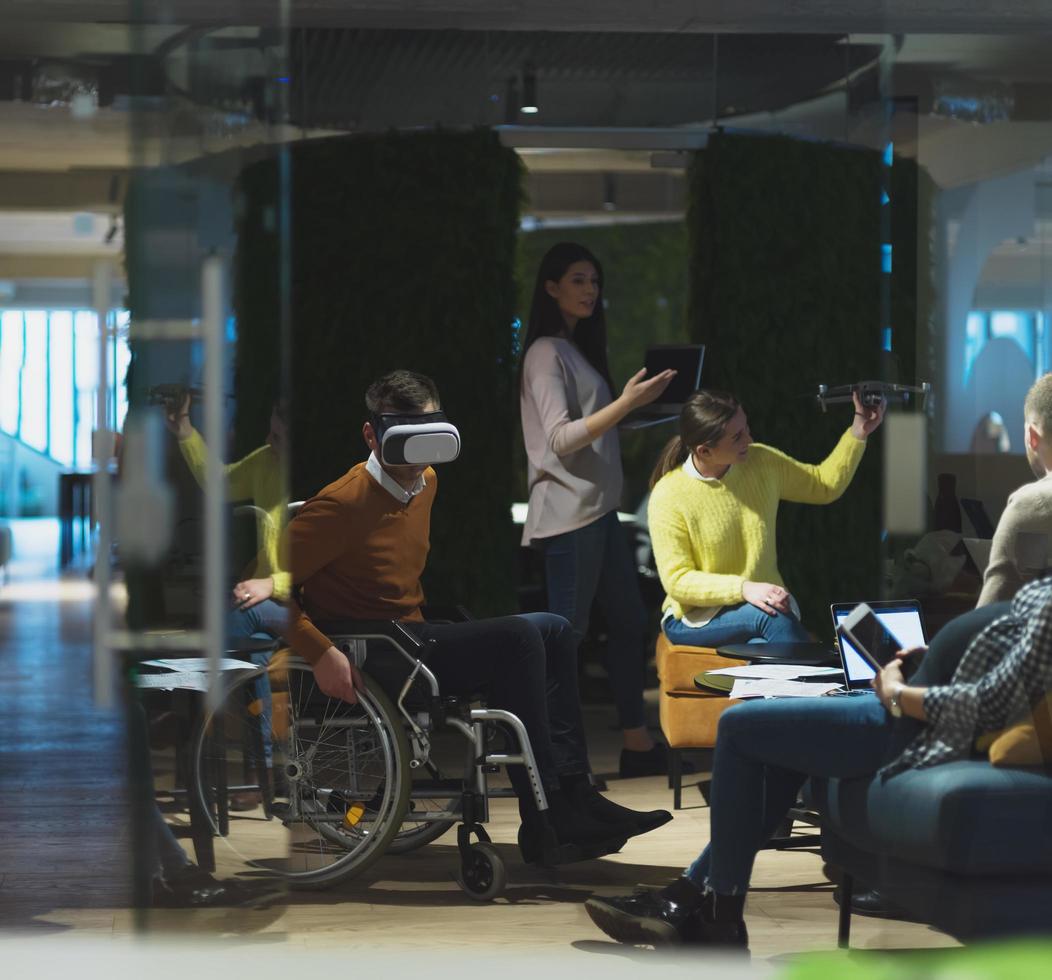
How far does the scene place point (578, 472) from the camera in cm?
484

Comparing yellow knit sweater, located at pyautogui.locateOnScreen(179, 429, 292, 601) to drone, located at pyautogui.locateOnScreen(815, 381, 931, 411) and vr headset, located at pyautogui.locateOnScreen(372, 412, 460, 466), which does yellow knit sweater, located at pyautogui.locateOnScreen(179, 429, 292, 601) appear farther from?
drone, located at pyautogui.locateOnScreen(815, 381, 931, 411)

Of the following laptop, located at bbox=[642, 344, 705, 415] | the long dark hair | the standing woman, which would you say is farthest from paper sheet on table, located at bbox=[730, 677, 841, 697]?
the long dark hair

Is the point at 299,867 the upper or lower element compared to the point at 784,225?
lower

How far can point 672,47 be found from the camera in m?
6.25

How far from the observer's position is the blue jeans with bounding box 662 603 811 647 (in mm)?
4207

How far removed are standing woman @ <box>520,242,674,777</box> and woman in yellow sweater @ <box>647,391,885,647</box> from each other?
1.25 ft

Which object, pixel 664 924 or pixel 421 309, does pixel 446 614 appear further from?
pixel 421 309

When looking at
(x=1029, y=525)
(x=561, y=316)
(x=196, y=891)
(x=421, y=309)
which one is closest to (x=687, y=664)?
(x=561, y=316)

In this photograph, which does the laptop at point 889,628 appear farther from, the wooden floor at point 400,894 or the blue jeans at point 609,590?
the blue jeans at point 609,590

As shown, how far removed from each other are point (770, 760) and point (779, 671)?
659 millimetres

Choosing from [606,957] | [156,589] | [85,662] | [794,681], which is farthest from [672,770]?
[85,662]

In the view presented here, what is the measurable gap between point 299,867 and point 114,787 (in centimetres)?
146

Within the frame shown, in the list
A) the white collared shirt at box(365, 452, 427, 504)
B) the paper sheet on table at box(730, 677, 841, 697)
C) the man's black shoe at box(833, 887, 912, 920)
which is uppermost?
the white collared shirt at box(365, 452, 427, 504)

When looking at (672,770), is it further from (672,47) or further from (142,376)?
(672,47)
